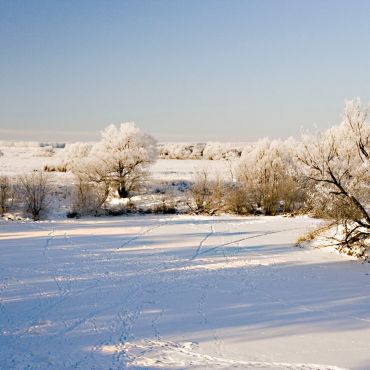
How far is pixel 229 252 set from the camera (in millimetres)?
17859

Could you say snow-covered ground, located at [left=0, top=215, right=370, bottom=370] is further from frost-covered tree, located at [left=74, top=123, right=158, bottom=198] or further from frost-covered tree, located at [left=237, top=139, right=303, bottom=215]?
frost-covered tree, located at [left=74, top=123, right=158, bottom=198]

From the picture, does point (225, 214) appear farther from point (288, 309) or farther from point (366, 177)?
point (288, 309)

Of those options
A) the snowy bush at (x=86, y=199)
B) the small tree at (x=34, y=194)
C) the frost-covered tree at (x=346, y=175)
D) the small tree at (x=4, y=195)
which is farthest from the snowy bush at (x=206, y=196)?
the frost-covered tree at (x=346, y=175)

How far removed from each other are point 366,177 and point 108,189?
77.7 ft

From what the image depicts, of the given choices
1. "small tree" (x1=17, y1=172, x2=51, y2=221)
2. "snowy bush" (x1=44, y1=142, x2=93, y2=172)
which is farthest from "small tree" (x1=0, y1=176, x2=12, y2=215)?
"snowy bush" (x1=44, y1=142, x2=93, y2=172)

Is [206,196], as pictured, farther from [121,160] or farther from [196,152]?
[196,152]

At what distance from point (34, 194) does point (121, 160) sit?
9.29 meters

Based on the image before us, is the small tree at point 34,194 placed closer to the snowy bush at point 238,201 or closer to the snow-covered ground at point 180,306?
the snow-covered ground at point 180,306

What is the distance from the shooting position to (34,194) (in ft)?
103

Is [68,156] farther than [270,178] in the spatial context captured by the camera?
Yes

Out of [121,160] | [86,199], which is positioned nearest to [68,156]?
[121,160]

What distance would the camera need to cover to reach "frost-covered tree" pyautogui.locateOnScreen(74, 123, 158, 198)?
123 feet

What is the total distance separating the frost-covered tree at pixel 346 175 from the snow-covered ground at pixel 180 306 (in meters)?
1.64

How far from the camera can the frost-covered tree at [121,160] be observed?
37.5m
